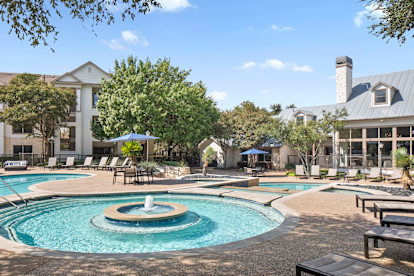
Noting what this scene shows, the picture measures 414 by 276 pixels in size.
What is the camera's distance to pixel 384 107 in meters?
24.6

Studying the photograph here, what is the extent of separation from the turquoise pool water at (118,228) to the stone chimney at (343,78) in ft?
69.6

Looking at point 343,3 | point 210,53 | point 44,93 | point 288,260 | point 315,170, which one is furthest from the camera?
point 44,93

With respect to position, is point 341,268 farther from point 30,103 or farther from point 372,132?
point 30,103

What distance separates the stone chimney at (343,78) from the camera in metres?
27.7

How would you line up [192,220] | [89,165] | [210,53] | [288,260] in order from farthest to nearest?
[89,165], [210,53], [192,220], [288,260]

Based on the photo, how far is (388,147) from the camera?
23.6 metres

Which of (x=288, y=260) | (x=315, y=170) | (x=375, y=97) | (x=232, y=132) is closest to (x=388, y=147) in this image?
(x=375, y=97)

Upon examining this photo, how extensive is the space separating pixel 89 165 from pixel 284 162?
17705 millimetres

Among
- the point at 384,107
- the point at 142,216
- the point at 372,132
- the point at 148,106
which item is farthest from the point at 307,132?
the point at 142,216

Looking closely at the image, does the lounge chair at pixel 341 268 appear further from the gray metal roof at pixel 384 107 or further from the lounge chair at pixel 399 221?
the gray metal roof at pixel 384 107

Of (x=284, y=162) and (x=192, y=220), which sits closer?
(x=192, y=220)

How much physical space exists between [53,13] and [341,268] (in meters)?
6.89

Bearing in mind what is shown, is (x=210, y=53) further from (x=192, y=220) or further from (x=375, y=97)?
(x=375, y=97)

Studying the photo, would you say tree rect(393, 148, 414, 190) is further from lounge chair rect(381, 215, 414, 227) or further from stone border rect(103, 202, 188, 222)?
stone border rect(103, 202, 188, 222)
